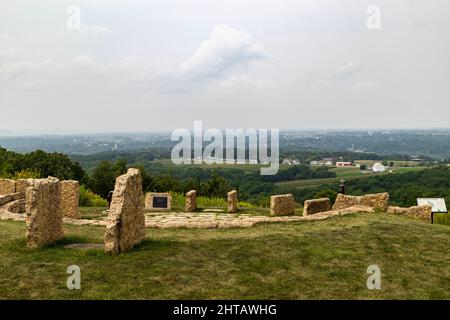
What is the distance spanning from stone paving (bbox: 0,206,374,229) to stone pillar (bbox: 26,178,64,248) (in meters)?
3.51

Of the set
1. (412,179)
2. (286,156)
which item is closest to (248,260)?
(412,179)

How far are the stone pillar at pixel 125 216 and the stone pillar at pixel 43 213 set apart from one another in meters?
1.86

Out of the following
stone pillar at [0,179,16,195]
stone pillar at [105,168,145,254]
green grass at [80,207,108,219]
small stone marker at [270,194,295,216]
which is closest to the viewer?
stone pillar at [105,168,145,254]

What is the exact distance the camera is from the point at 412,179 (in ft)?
154

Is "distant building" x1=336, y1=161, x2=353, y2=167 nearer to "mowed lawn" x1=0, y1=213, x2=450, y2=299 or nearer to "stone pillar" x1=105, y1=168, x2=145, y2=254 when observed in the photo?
"mowed lawn" x1=0, y1=213, x2=450, y2=299

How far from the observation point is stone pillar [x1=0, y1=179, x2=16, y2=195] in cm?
2089

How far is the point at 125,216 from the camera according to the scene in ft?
35.9

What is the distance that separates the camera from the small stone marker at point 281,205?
19016 millimetres

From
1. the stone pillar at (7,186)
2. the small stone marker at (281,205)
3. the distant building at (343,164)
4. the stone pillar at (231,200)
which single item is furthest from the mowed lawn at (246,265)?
the distant building at (343,164)

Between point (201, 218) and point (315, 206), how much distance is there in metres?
4.50

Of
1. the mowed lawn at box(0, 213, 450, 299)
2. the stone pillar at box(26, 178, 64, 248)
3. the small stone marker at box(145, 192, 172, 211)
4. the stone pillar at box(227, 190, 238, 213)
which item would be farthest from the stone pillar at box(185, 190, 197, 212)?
the stone pillar at box(26, 178, 64, 248)

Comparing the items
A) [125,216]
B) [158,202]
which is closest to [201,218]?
[158,202]

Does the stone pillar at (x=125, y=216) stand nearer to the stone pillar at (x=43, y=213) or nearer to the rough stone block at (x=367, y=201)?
the stone pillar at (x=43, y=213)
